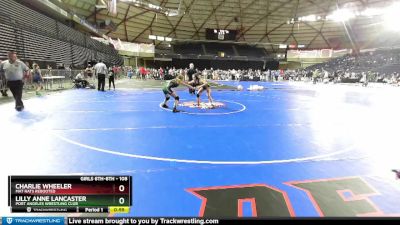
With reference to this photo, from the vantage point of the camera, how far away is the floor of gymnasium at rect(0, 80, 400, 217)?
3.10 meters

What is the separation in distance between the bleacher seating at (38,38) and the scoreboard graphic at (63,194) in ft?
59.3

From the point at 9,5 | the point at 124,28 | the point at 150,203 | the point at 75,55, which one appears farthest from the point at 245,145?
the point at 124,28

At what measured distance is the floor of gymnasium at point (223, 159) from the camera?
3098mm

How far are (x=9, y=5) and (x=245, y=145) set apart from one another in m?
21.2

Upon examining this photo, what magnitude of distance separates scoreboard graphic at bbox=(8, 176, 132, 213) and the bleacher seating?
1809 centimetres

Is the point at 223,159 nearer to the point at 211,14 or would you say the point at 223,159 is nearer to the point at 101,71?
the point at 101,71

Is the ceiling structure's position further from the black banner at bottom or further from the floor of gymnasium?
the black banner at bottom

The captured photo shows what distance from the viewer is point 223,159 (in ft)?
15.1

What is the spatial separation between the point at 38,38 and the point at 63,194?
23.4 m

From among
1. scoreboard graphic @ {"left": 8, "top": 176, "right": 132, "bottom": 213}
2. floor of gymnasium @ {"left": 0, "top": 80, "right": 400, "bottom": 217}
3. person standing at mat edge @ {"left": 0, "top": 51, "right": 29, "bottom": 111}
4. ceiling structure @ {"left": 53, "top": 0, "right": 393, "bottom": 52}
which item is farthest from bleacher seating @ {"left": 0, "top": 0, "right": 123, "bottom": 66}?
scoreboard graphic @ {"left": 8, "top": 176, "right": 132, "bottom": 213}

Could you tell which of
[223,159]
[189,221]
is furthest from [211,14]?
[189,221]

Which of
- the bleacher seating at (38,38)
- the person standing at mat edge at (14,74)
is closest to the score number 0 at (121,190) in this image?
the person standing at mat edge at (14,74)

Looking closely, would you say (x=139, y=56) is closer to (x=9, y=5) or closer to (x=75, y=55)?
(x=75, y=55)

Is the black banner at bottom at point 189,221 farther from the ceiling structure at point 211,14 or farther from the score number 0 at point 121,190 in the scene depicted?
the ceiling structure at point 211,14
